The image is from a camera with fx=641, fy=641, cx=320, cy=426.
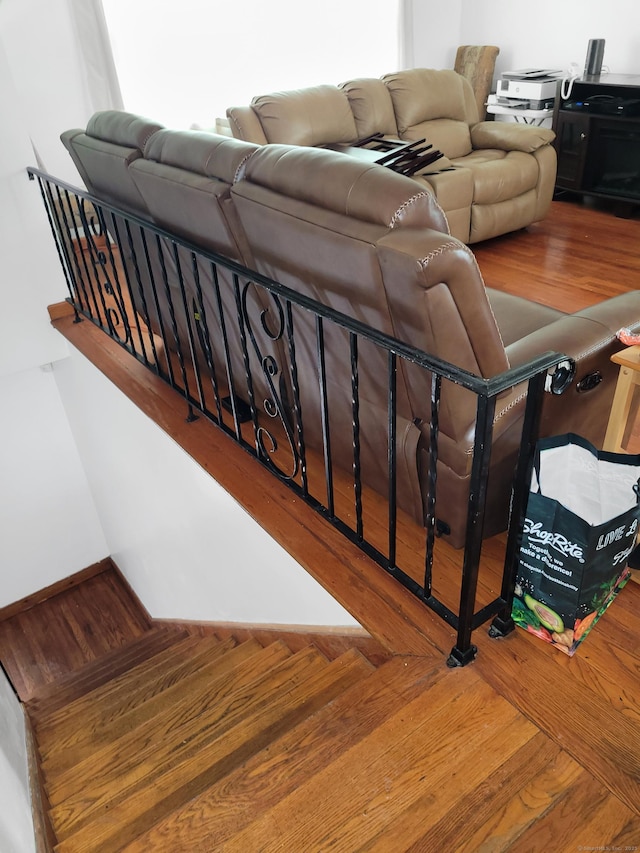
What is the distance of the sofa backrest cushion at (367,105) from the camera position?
4.21 m

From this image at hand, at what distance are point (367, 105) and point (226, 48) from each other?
116 cm

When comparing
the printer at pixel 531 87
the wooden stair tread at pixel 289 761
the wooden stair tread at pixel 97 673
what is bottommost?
the wooden stair tread at pixel 97 673

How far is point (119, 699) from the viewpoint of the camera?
2.57 metres

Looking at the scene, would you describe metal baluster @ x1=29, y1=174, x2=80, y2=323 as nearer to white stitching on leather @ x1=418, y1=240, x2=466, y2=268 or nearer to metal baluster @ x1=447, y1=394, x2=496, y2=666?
white stitching on leather @ x1=418, y1=240, x2=466, y2=268

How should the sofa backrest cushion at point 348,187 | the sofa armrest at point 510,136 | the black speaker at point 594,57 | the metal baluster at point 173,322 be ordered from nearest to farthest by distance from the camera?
the sofa backrest cushion at point 348,187
the metal baluster at point 173,322
the sofa armrest at point 510,136
the black speaker at point 594,57

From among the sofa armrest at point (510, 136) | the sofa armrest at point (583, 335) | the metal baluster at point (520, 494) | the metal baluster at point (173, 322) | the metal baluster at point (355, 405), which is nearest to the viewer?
the metal baluster at point (520, 494)

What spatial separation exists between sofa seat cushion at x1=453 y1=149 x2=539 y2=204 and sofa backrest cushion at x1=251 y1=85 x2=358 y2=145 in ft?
2.61

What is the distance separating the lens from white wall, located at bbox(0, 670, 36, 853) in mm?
1472

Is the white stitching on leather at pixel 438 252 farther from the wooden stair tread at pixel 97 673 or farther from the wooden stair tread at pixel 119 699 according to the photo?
the wooden stair tread at pixel 97 673

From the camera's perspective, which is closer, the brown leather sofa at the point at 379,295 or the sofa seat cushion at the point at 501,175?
the brown leather sofa at the point at 379,295

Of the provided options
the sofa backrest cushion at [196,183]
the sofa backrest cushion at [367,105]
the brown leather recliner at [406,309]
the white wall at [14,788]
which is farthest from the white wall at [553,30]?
the white wall at [14,788]

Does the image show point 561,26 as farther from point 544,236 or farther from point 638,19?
point 544,236

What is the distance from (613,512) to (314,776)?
864 millimetres

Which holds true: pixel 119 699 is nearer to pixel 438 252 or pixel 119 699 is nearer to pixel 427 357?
pixel 427 357
